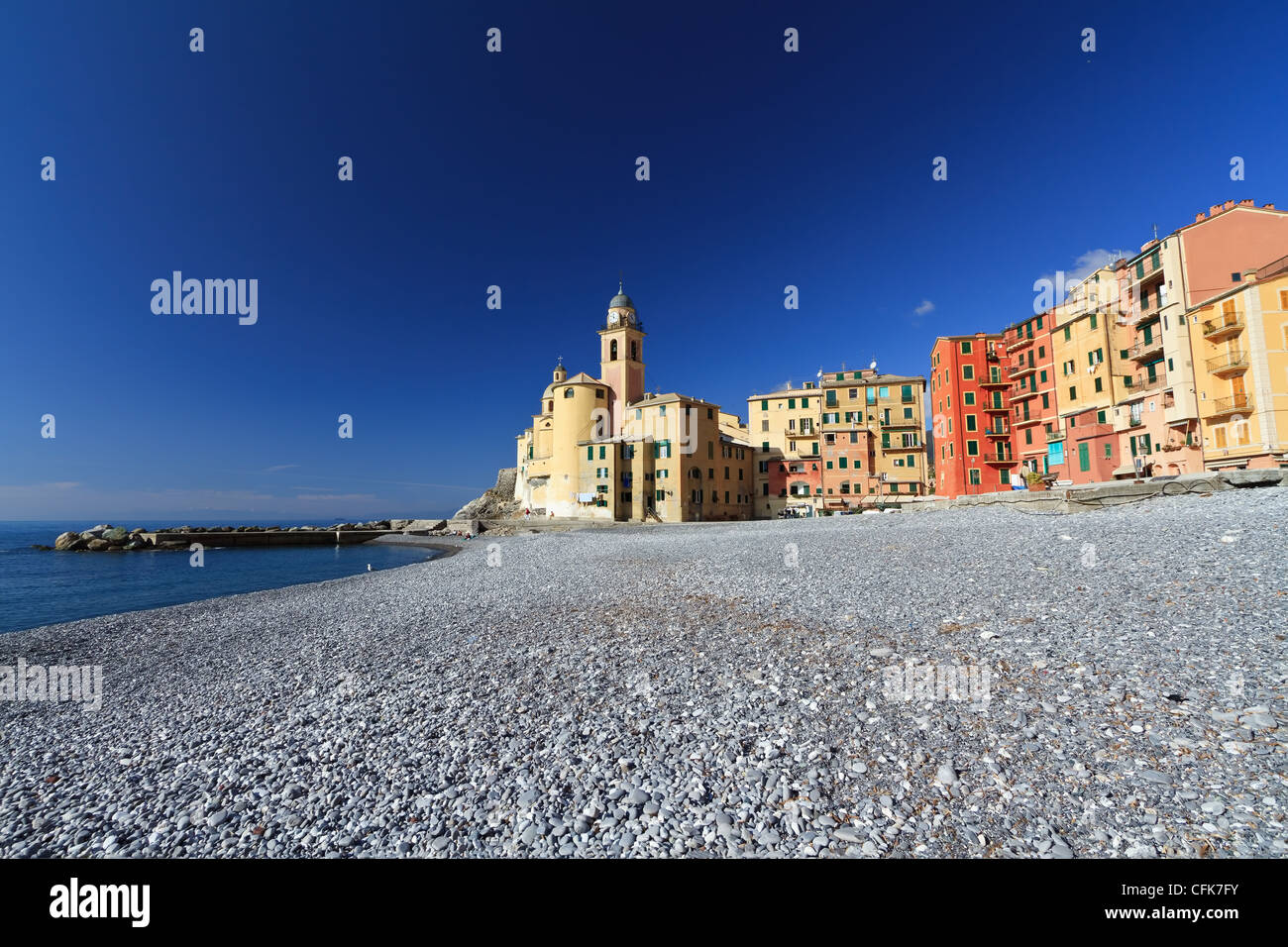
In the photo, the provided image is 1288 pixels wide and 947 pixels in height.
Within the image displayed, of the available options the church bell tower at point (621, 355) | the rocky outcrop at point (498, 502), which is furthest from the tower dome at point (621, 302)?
the rocky outcrop at point (498, 502)

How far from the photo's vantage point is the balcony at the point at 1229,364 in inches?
1014

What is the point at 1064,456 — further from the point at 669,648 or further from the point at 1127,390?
the point at 669,648

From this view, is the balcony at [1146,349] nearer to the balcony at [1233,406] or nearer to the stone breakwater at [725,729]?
the balcony at [1233,406]

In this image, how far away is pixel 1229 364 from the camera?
86.3 ft

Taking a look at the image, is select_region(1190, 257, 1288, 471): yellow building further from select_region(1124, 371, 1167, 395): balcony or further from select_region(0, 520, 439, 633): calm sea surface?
select_region(0, 520, 439, 633): calm sea surface

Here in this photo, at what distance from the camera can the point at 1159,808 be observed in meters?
3.78

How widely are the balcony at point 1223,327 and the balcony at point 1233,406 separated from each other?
3.42 metres

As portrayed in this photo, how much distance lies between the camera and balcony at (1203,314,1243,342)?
26094 millimetres

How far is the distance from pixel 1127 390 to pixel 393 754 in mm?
44544

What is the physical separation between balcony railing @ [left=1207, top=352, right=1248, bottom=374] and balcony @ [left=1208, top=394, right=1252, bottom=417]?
1453 mm

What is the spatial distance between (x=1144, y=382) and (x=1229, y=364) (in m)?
5.14

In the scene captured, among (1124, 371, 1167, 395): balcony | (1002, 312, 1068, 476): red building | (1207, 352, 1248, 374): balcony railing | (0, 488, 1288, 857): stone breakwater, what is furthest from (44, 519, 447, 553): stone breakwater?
(1207, 352, 1248, 374): balcony railing

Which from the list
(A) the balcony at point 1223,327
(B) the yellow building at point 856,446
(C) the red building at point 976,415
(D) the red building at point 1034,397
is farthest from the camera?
(B) the yellow building at point 856,446

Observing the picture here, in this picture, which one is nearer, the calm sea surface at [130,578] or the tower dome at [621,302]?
the calm sea surface at [130,578]
